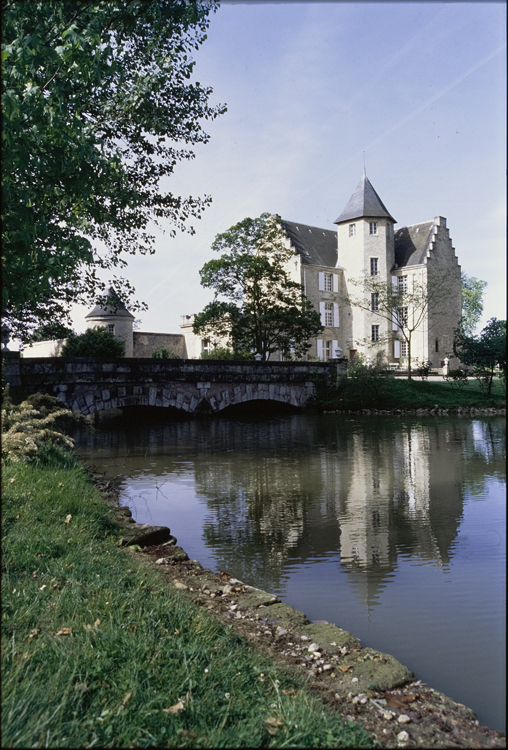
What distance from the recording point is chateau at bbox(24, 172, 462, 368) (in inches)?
1601

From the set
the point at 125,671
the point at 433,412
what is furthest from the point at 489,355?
the point at 125,671

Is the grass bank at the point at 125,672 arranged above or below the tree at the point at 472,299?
below

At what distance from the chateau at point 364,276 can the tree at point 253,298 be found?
12153 millimetres

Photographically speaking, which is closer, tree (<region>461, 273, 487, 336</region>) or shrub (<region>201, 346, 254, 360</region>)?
shrub (<region>201, 346, 254, 360</region>)

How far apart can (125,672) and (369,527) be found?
4.45m

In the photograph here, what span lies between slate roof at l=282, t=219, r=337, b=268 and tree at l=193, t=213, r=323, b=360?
12753 mm

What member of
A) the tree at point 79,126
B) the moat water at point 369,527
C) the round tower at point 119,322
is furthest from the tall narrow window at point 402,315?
the tree at point 79,126

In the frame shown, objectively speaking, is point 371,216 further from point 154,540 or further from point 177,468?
point 154,540

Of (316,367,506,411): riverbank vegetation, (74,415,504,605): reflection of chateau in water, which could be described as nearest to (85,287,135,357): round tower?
(316,367,506,411): riverbank vegetation

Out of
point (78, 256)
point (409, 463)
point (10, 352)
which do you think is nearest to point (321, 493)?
point (409, 463)

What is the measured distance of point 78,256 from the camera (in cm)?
545

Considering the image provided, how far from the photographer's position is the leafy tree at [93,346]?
26.8 meters

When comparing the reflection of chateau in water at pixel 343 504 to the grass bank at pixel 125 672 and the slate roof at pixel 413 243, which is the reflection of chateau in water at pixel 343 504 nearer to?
the grass bank at pixel 125 672

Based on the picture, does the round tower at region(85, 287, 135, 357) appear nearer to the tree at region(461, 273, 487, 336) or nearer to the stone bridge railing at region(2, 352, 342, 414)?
the stone bridge railing at region(2, 352, 342, 414)
